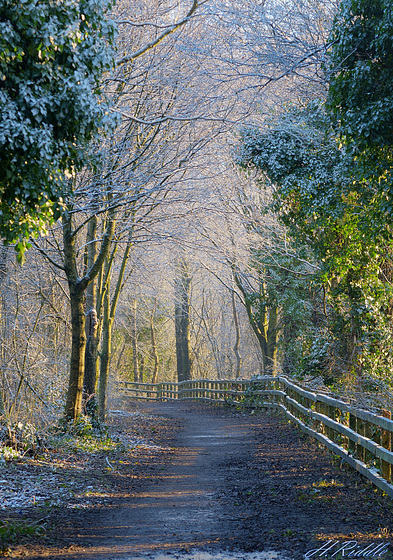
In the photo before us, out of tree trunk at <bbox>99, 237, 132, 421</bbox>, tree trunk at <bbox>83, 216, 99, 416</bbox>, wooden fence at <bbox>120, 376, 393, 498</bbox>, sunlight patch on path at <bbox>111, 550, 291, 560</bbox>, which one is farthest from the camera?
tree trunk at <bbox>99, 237, 132, 421</bbox>

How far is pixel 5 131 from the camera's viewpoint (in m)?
4.36

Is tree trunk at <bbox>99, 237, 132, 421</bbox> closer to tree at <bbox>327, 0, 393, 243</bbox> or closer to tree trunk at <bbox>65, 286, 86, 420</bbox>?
tree trunk at <bbox>65, 286, 86, 420</bbox>

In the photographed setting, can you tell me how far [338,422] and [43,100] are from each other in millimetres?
6245

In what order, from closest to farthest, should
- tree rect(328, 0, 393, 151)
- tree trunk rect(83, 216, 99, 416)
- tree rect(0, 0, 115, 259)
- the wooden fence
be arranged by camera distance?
tree rect(0, 0, 115, 259) → the wooden fence → tree rect(328, 0, 393, 151) → tree trunk rect(83, 216, 99, 416)

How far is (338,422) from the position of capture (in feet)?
28.0

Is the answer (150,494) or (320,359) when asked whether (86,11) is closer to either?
(150,494)

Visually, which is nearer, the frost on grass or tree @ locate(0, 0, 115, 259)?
tree @ locate(0, 0, 115, 259)

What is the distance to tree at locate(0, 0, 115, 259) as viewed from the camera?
4.50 m

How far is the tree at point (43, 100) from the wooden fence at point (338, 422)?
4063 mm

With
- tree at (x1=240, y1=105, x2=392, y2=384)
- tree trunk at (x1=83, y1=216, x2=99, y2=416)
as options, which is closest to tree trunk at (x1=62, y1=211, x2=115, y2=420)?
tree trunk at (x1=83, y1=216, x2=99, y2=416)

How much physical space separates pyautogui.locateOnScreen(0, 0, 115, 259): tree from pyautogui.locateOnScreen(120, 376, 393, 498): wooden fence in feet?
13.3

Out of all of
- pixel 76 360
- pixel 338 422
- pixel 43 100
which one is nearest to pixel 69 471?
pixel 76 360

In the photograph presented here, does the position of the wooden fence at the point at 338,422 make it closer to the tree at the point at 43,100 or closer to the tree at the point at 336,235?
the tree at the point at 336,235

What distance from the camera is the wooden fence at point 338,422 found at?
239 inches
